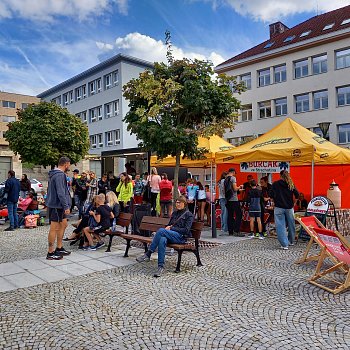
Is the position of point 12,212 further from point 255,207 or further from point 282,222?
point 282,222

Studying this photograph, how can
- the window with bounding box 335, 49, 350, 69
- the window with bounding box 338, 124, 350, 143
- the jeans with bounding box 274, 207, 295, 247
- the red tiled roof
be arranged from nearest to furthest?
1. the jeans with bounding box 274, 207, 295, 247
2. the window with bounding box 338, 124, 350, 143
3. the window with bounding box 335, 49, 350, 69
4. the red tiled roof

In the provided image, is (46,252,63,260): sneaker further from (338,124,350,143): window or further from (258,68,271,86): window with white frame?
(258,68,271,86): window with white frame

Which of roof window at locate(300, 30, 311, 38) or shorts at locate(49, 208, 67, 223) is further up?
roof window at locate(300, 30, 311, 38)

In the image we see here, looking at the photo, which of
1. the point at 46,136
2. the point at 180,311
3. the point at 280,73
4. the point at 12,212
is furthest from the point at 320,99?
the point at 180,311

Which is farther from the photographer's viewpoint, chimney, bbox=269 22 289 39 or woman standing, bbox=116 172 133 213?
chimney, bbox=269 22 289 39

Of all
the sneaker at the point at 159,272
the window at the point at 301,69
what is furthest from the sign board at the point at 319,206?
the window at the point at 301,69

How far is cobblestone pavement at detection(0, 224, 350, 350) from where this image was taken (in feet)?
12.5

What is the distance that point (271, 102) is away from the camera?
3597 cm

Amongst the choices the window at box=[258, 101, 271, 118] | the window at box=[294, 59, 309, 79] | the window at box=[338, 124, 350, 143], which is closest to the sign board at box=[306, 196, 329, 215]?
the window at box=[338, 124, 350, 143]

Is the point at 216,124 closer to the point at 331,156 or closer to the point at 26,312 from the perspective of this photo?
A: the point at 331,156

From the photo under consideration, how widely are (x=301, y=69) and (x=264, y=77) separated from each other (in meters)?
3.95

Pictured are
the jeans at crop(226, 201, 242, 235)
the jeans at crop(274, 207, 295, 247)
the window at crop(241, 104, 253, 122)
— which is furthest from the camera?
the window at crop(241, 104, 253, 122)

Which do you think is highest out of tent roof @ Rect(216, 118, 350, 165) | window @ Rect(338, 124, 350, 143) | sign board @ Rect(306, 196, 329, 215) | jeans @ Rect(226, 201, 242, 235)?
window @ Rect(338, 124, 350, 143)

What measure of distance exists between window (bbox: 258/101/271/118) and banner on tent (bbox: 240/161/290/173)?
26.1 metres
